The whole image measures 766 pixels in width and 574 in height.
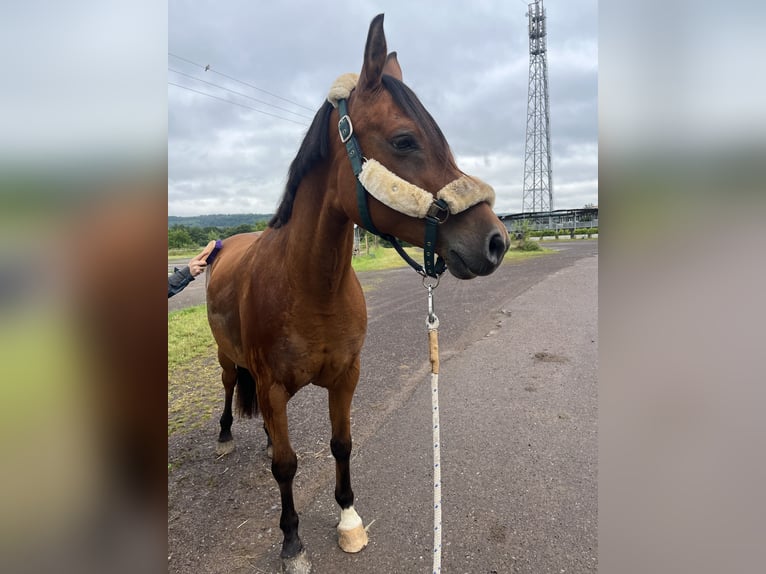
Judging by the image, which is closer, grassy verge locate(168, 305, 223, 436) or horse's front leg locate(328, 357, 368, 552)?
horse's front leg locate(328, 357, 368, 552)

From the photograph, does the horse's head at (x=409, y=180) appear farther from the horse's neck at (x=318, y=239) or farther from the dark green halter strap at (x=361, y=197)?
the horse's neck at (x=318, y=239)

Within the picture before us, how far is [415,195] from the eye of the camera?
1.73m

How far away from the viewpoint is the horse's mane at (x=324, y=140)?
1826 millimetres

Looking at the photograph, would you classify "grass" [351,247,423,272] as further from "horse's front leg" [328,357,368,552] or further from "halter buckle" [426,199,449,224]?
"halter buckle" [426,199,449,224]

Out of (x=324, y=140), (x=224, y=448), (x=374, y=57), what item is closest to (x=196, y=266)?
(x=224, y=448)

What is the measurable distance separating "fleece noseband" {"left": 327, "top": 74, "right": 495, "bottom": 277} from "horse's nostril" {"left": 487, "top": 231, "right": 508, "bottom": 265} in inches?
6.6

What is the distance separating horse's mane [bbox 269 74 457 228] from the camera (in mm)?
1826

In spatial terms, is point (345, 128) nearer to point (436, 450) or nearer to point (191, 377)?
point (436, 450)

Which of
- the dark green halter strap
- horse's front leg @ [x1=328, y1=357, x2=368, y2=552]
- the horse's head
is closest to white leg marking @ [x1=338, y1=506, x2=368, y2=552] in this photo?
horse's front leg @ [x1=328, y1=357, x2=368, y2=552]
